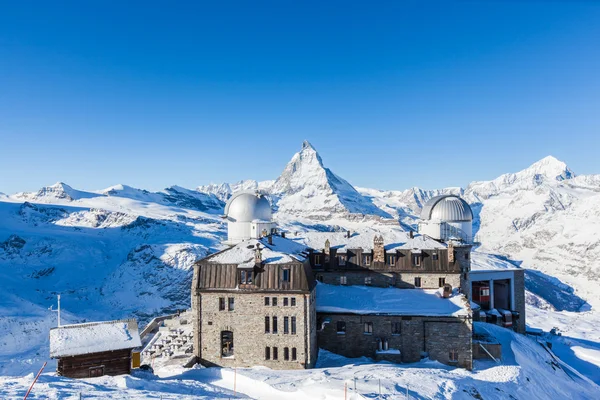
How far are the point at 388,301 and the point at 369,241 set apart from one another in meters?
8.34

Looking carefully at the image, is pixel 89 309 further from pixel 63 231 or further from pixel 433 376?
pixel 433 376

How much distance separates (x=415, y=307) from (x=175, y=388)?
22725 mm

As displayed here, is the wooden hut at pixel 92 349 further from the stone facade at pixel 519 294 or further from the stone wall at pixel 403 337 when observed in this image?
the stone facade at pixel 519 294

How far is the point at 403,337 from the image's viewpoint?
3903 centimetres

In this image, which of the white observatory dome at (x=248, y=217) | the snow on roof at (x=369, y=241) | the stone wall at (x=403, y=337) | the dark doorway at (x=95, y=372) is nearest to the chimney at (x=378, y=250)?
the snow on roof at (x=369, y=241)

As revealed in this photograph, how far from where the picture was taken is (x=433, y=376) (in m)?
31.9

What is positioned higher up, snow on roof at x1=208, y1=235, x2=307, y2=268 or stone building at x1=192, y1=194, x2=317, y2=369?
snow on roof at x1=208, y1=235, x2=307, y2=268

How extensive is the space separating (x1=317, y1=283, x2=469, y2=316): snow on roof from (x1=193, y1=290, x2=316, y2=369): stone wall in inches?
158

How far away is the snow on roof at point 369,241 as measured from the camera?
46263 millimetres

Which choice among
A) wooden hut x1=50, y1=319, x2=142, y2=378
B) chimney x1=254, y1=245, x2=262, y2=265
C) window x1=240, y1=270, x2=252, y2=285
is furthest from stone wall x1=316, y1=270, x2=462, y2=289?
wooden hut x1=50, y1=319, x2=142, y2=378

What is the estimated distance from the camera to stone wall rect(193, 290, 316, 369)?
120 feet

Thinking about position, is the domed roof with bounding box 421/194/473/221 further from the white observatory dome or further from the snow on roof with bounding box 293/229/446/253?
the white observatory dome

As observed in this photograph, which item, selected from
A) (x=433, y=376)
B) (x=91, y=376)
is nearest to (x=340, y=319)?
(x=433, y=376)

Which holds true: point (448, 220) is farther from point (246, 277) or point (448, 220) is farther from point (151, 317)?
point (151, 317)
